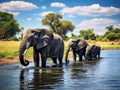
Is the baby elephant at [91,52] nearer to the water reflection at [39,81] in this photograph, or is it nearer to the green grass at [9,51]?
the green grass at [9,51]

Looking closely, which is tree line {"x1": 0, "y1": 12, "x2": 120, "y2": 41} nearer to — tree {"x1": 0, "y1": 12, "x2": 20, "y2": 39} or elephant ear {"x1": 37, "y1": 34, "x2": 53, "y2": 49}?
tree {"x1": 0, "y1": 12, "x2": 20, "y2": 39}

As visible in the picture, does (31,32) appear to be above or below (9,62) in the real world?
above

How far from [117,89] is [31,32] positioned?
6.56m

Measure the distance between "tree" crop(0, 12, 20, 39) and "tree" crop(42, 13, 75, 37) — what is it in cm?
1238

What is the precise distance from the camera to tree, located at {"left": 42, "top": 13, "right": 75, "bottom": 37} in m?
70.7

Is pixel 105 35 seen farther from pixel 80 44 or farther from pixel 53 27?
pixel 80 44

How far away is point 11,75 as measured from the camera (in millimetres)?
13539

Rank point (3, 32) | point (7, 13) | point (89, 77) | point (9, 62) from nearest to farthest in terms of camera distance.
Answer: point (89, 77) → point (9, 62) → point (3, 32) → point (7, 13)

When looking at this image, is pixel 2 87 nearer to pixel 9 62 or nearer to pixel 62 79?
pixel 62 79

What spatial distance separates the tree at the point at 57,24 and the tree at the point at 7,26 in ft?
40.6

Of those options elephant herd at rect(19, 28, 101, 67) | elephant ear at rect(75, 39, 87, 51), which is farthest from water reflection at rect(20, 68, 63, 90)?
elephant ear at rect(75, 39, 87, 51)

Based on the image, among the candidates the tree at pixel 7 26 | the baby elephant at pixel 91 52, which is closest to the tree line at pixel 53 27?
the tree at pixel 7 26

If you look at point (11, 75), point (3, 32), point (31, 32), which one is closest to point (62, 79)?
point (11, 75)

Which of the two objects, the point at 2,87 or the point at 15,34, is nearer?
the point at 2,87
